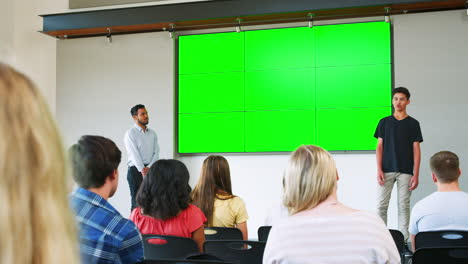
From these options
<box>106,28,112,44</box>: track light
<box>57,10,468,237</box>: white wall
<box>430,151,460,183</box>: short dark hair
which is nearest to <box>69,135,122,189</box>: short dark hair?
<box>430,151,460,183</box>: short dark hair

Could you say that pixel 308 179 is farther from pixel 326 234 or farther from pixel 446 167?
pixel 446 167

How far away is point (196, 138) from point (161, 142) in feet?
1.71

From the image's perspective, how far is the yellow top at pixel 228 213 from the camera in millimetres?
3736

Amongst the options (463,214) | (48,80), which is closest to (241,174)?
(48,80)

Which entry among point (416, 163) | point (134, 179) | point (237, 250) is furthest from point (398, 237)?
point (134, 179)

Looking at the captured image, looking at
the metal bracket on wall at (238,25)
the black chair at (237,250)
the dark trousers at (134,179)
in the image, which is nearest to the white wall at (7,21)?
the dark trousers at (134,179)

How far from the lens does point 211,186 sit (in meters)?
3.84

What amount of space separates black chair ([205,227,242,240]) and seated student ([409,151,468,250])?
3.48 ft

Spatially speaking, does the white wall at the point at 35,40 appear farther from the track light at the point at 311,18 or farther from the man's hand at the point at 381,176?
Result: the man's hand at the point at 381,176

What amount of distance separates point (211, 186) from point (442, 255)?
5.82ft

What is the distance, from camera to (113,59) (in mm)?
8453

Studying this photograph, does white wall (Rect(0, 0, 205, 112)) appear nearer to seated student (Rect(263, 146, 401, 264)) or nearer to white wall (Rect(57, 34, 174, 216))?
white wall (Rect(57, 34, 174, 216))

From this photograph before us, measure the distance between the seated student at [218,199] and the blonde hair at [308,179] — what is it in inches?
62.1

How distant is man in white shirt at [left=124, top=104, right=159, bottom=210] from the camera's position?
23.6 feet
